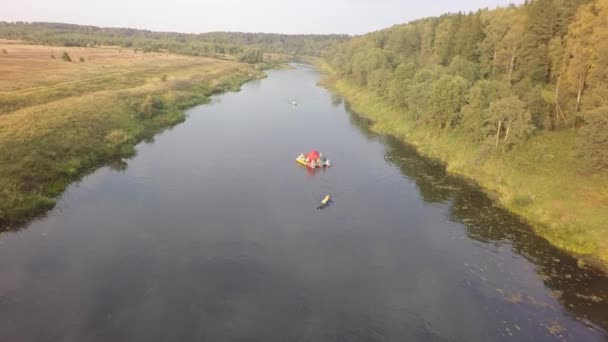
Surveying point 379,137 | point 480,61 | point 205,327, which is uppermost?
point 480,61

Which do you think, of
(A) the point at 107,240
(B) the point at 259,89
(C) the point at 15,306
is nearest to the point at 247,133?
(A) the point at 107,240

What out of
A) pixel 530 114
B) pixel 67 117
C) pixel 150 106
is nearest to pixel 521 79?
pixel 530 114

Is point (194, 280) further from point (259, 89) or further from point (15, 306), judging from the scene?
point (259, 89)

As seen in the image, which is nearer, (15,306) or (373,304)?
(15,306)

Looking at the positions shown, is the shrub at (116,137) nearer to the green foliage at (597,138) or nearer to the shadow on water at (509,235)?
the shadow on water at (509,235)

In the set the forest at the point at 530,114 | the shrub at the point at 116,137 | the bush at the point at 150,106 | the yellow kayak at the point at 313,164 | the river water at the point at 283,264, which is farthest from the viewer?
the bush at the point at 150,106

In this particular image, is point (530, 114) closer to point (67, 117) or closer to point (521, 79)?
point (521, 79)

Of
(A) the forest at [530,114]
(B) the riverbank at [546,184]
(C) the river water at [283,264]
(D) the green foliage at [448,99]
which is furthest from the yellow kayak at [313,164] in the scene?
(D) the green foliage at [448,99]

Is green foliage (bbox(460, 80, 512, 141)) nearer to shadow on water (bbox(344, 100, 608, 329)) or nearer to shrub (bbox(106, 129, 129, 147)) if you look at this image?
shadow on water (bbox(344, 100, 608, 329))
